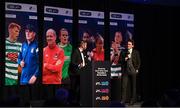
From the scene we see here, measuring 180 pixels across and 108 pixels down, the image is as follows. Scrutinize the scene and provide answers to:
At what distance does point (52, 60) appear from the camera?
40.5 feet

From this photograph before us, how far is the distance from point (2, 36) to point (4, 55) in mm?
490

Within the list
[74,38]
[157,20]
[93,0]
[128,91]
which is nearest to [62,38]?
[74,38]

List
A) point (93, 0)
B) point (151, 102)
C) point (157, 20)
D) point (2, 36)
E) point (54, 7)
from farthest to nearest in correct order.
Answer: point (157, 20), point (93, 0), point (54, 7), point (2, 36), point (151, 102)

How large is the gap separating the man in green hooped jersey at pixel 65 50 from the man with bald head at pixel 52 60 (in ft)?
0.33

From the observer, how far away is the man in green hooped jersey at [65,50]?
12.5 metres

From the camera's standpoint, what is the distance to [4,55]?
11.6m

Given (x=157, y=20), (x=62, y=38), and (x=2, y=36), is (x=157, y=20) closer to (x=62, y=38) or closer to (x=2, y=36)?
(x=62, y=38)

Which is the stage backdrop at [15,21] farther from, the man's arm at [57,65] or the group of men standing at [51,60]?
the man's arm at [57,65]

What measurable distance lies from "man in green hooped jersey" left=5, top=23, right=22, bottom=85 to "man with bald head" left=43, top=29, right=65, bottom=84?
0.85 m

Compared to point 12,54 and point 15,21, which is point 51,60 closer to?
point 12,54

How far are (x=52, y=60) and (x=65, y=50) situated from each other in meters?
0.47

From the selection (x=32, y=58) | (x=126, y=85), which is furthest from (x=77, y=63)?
(x=126, y=85)

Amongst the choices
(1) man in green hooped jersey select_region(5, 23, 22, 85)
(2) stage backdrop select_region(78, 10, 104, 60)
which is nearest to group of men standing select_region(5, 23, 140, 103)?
(1) man in green hooped jersey select_region(5, 23, 22, 85)

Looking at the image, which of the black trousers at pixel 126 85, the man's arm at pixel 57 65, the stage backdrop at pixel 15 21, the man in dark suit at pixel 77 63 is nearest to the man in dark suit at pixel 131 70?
the black trousers at pixel 126 85
